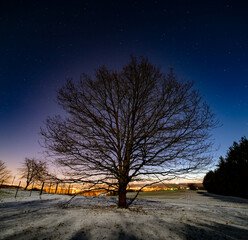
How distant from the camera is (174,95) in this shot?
5340 millimetres

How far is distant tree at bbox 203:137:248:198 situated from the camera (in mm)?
15747

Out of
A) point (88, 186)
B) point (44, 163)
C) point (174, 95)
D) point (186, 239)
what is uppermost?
point (174, 95)

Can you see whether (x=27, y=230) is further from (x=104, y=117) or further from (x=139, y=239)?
(x=104, y=117)

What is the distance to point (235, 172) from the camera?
1636 cm

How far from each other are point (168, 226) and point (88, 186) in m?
2.74

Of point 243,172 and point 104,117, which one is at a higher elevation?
point 104,117

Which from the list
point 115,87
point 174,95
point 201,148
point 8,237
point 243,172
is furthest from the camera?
point 243,172

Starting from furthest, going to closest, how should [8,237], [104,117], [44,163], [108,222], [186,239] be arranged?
[104,117]
[44,163]
[108,222]
[186,239]
[8,237]

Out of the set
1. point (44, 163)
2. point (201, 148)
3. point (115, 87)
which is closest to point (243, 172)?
point (201, 148)

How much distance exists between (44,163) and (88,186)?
1.67 meters

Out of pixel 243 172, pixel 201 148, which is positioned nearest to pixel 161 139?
pixel 201 148

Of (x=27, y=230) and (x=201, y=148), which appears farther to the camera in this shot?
(x=201, y=148)

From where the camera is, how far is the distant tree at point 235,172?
51.7ft

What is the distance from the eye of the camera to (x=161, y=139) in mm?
4691
